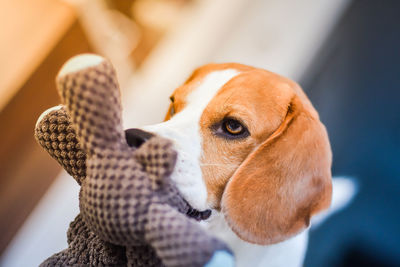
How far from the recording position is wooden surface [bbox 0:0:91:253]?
1.25m

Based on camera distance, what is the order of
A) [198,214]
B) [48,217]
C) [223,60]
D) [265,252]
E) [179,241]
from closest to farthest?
[179,241] → [198,214] → [265,252] → [48,217] → [223,60]

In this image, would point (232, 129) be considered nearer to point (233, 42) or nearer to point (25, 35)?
point (25, 35)

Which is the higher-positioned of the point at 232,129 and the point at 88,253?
the point at 232,129

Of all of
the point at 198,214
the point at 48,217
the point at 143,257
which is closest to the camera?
the point at 143,257

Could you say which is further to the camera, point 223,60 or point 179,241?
point 223,60

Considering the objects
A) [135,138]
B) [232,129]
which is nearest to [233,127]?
[232,129]

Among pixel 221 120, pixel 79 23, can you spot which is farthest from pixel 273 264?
pixel 79 23

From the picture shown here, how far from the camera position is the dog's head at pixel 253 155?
697 mm

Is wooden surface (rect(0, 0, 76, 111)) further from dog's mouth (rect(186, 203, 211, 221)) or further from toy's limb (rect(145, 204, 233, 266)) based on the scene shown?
toy's limb (rect(145, 204, 233, 266))

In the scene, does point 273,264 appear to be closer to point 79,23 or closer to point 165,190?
point 165,190

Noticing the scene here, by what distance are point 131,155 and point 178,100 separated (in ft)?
1.61

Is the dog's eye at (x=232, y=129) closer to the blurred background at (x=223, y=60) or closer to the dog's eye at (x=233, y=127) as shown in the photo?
the dog's eye at (x=233, y=127)

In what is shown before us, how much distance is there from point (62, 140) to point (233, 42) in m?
1.65

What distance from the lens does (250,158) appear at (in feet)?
2.45
